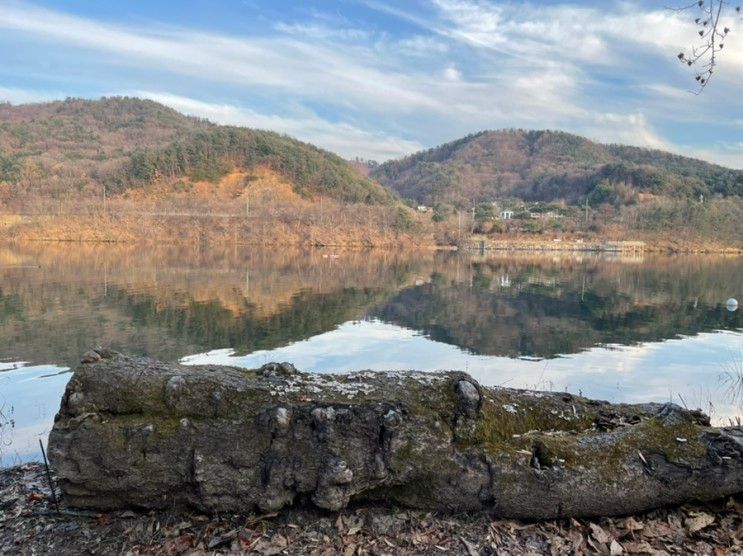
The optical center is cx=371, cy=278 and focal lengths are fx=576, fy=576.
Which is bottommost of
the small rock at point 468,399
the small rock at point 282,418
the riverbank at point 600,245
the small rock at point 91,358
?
the riverbank at point 600,245

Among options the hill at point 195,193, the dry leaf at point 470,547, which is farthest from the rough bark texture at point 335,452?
the hill at point 195,193

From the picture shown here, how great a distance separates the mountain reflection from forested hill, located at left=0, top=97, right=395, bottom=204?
3000 inches

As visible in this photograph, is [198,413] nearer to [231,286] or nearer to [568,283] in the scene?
[231,286]

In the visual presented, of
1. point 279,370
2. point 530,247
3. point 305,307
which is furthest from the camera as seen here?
point 530,247


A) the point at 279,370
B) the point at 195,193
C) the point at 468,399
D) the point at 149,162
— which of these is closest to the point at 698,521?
the point at 468,399

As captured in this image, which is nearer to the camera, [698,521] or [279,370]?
[698,521]

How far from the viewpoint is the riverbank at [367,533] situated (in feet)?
14.9

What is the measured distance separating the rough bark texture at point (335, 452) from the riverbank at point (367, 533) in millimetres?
117

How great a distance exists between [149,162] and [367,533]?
446 feet

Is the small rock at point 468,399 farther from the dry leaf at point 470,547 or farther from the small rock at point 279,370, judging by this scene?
the small rock at point 279,370

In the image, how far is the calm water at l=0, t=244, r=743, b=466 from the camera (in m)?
15.3

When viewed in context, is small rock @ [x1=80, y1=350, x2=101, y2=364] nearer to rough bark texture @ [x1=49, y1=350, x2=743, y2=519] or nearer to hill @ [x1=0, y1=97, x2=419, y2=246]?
rough bark texture @ [x1=49, y1=350, x2=743, y2=519]

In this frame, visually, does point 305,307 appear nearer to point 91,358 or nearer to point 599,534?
point 91,358

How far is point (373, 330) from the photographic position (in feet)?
78.8
